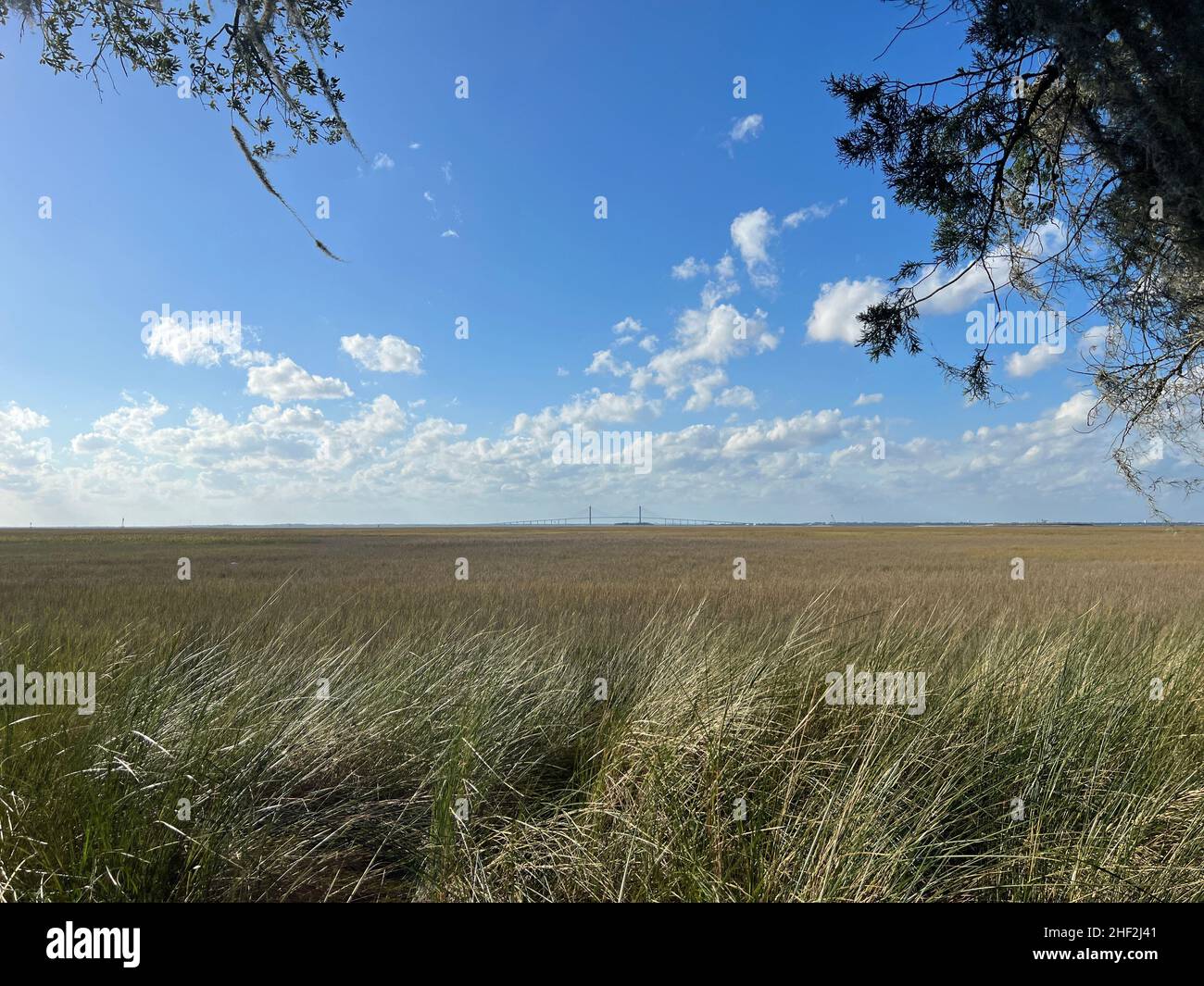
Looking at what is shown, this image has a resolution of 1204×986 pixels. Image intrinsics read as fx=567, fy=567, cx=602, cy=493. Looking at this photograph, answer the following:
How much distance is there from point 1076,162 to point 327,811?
8.22 metres

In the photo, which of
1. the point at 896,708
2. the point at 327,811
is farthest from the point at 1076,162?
the point at 327,811

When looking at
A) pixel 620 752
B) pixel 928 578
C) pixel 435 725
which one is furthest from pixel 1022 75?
pixel 928 578

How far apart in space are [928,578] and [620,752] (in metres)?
20.1

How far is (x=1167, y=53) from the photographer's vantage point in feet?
13.2

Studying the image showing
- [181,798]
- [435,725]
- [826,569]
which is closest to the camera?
[181,798]

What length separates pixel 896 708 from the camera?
4207mm

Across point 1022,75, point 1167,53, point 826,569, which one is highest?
point 1022,75
